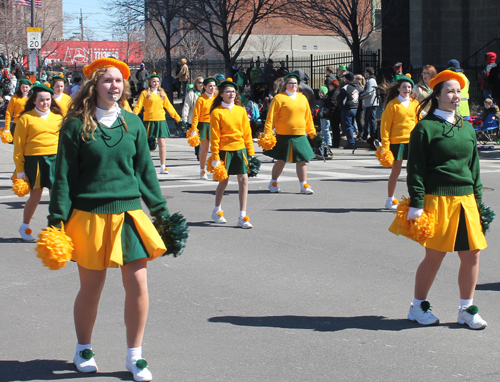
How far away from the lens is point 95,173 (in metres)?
4.01

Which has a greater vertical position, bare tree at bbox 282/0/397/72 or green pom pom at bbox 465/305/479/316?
bare tree at bbox 282/0/397/72

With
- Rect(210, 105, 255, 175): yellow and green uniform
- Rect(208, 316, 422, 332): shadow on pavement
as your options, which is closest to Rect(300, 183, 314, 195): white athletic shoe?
Rect(210, 105, 255, 175): yellow and green uniform

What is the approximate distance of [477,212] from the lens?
496cm

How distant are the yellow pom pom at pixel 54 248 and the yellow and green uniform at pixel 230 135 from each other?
202 inches

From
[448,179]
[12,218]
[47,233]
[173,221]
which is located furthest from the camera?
[12,218]

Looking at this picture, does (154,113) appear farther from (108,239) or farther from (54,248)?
(54,248)

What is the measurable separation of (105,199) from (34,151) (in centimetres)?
463

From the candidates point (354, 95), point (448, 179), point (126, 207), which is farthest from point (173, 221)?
point (354, 95)

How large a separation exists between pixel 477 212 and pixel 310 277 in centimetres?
192

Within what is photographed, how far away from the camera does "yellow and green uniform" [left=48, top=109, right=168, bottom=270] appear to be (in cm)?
396

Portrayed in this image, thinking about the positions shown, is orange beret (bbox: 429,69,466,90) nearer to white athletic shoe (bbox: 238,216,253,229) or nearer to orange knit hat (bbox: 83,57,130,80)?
orange knit hat (bbox: 83,57,130,80)

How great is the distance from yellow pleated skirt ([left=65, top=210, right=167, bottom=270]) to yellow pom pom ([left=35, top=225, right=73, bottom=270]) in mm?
103

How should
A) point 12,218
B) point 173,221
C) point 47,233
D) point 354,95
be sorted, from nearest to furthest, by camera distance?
point 47,233
point 173,221
point 12,218
point 354,95

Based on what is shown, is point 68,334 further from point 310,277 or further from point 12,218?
point 12,218
